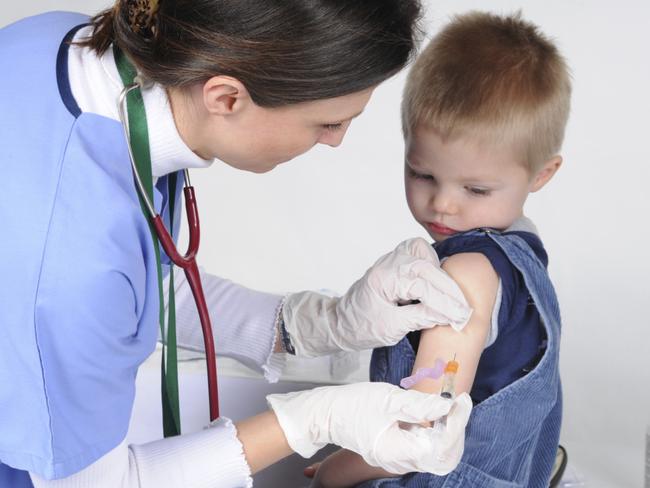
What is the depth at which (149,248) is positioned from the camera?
1.61 m

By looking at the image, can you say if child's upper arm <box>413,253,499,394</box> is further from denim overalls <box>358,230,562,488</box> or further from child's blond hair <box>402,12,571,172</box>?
child's blond hair <box>402,12,571,172</box>

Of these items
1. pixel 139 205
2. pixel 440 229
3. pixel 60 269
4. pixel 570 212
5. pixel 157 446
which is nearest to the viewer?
pixel 60 269

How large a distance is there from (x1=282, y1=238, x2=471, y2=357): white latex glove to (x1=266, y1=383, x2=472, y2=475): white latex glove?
0.44 ft

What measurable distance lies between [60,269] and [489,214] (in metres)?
0.70

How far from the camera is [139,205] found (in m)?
1.60

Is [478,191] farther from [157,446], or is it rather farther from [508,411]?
[157,446]

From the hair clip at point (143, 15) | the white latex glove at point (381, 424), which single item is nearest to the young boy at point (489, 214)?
the white latex glove at point (381, 424)

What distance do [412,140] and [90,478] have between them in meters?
0.74

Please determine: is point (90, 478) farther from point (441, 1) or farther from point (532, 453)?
point (441, 1)

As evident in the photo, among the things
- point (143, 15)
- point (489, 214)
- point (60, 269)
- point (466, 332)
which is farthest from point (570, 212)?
point (60, 269)

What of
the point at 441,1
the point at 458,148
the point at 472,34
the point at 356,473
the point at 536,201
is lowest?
the point at 356,473

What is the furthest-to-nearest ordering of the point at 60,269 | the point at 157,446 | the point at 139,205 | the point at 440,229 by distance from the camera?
the point at 440,229, the point at 157,446, the point at 139,205, the point at 60,269

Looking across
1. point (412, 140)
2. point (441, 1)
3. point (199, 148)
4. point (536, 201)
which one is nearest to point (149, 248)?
point (199, 148)

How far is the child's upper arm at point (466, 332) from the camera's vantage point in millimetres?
1693
